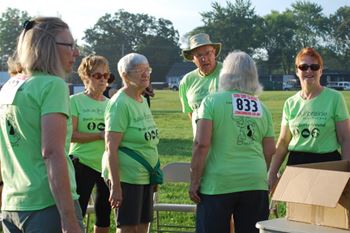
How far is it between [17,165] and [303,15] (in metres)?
113

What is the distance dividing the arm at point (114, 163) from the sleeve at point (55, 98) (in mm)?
1683

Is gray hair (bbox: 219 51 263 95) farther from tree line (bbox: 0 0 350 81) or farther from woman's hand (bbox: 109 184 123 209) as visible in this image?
tree line (bbox: 0 0 350 81)

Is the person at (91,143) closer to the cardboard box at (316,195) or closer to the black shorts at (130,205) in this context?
the black shorts at (130,205)

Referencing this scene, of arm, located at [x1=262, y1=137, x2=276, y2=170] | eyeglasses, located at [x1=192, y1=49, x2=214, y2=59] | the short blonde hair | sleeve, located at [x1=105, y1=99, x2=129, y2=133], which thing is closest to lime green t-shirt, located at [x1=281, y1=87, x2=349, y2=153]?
arm, located at [x1=262, y1=137, x2=276, y2=170]

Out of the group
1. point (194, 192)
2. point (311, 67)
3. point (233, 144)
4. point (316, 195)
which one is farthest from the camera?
point (311, 67)

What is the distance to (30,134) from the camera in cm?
292

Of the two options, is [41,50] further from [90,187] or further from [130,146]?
[90,187]

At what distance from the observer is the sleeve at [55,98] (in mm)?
2855

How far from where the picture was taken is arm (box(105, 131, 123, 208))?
4574 mm

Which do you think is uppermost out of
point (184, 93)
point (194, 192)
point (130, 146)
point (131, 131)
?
point (184, 93)

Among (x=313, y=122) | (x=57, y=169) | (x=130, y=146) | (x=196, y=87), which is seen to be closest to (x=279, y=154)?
(x=313, y=122)

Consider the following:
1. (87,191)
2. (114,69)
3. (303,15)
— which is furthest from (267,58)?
(87,191)

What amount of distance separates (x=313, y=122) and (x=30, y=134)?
8.80 feet

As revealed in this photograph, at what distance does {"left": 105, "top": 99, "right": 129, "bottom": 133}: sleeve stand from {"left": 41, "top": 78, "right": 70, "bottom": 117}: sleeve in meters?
1.67
